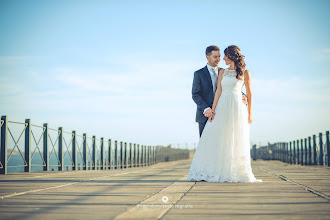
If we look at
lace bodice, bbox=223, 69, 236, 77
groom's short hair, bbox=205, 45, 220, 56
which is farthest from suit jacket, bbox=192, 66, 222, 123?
lace bodice, bbox=223, 69, 236, 77

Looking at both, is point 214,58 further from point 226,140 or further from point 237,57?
point 226,140

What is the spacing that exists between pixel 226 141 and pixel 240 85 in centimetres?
85

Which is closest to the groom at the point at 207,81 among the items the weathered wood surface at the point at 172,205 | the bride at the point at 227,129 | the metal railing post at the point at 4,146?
the bride at the point at 227,129

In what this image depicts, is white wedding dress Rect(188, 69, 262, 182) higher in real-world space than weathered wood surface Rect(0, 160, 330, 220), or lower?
higher

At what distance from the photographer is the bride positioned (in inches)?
245

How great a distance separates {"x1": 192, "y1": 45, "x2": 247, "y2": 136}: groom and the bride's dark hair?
0.28 meters

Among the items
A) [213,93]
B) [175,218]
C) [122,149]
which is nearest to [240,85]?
[213,93]

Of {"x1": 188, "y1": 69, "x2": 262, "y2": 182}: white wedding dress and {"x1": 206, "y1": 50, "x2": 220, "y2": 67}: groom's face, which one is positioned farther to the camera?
{"x1": 206, "y1": 50, "x2": 220, "y2": 67}: groom's face

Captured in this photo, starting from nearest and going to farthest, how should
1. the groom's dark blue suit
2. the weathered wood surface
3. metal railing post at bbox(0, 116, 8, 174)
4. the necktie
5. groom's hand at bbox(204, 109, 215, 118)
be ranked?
the weathered wood surface
groom's hand at bbox(204, 109, 215, 118)
the groom's dark blue suit
the necktie
metal railing post at bbox(0, 116, 8, 174)

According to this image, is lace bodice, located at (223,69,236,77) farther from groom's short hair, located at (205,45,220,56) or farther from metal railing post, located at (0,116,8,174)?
metal railing post, located at (0,116,8,174)

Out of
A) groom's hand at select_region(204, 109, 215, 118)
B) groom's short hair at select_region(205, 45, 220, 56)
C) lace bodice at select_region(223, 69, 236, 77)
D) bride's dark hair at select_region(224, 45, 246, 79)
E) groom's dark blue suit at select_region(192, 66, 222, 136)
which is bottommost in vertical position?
groom's hand at select_region(204, 109, 215, 118)

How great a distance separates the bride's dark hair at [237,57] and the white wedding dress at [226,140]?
0.29ft

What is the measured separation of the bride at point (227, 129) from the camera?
6.23m

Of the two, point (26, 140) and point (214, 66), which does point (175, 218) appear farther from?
point (26, 140)
